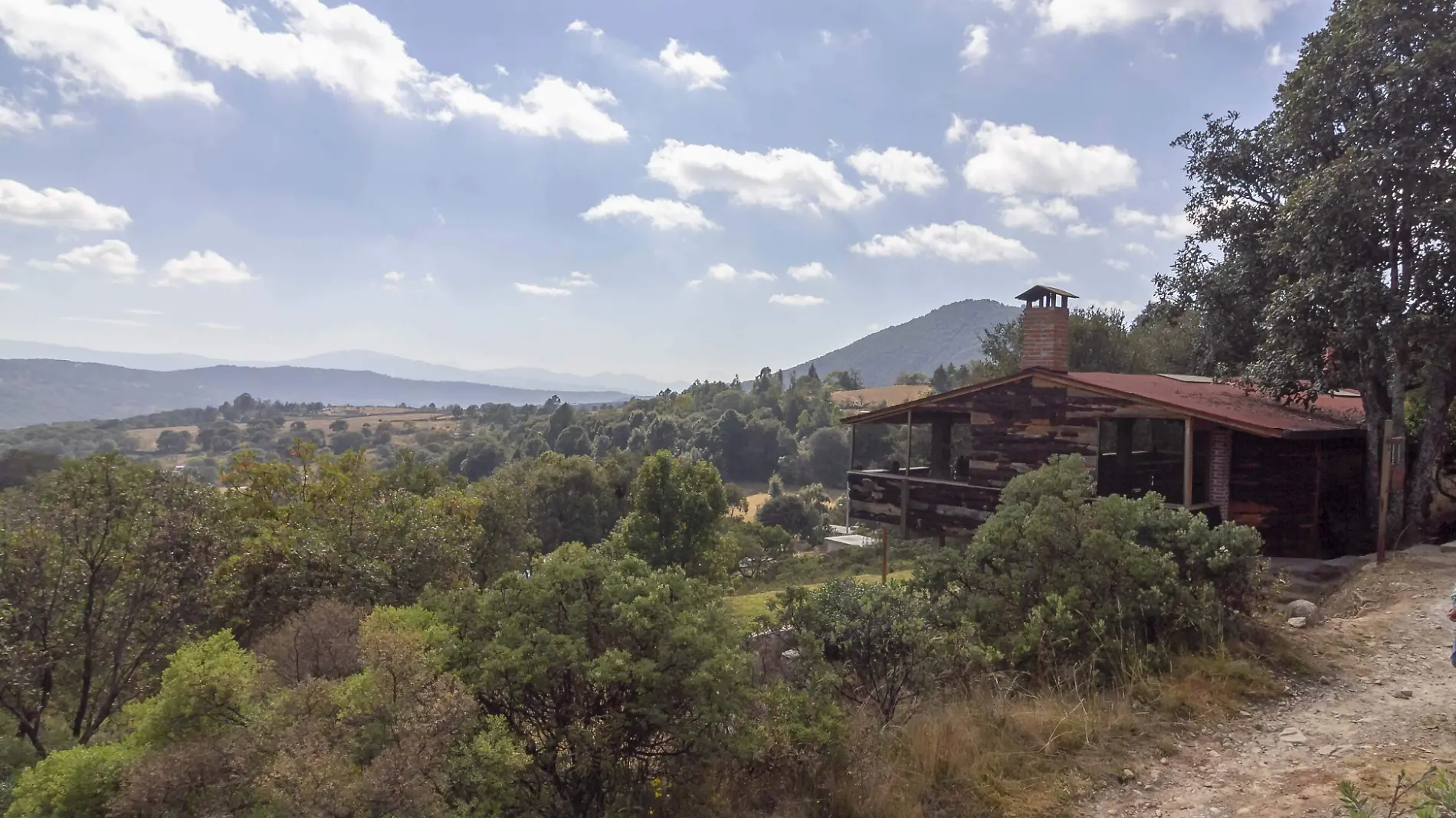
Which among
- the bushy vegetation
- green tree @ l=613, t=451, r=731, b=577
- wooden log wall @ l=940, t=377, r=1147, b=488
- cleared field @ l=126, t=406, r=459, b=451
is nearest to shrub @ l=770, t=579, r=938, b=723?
the bushy vegetation

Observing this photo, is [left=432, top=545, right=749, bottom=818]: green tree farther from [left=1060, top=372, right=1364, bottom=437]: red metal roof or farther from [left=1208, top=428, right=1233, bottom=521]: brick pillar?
[left=1208, top=428, right=1233, bottom=521]: brick pillar

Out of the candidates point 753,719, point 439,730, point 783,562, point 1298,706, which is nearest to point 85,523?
point 439,730

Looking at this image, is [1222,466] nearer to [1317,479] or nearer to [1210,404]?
[1210,404]

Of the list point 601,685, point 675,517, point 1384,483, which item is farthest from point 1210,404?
point 675,517

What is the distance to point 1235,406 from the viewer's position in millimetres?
12891

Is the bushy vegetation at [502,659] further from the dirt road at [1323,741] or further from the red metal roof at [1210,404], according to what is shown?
the red metal roof at [1210,404]

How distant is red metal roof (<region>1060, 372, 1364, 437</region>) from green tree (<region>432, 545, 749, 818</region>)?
32.1 feet

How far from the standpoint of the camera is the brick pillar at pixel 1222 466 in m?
12.8

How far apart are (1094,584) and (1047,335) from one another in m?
8.28

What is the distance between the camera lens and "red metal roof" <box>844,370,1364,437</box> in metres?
11.4

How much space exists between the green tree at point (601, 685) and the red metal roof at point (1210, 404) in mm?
9774

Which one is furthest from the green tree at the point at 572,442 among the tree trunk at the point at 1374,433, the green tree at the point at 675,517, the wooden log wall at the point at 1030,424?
the tree trunk at the point at 1374,433

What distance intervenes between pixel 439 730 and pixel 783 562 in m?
33.9

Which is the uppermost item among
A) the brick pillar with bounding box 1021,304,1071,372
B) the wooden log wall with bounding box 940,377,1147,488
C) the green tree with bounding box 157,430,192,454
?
the brick pillar with bounding box 1021,304,1071,372
